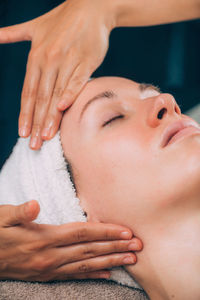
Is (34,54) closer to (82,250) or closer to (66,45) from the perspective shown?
(66,45)

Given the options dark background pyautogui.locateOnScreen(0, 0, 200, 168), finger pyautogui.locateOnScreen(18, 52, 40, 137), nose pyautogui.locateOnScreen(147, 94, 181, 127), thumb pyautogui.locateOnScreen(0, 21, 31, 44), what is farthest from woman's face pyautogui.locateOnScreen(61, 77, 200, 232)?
dark background pyautogui.locateOnScreen(0, 0, 200, 168)

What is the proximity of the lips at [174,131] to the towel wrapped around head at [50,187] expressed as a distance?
29 centimetres

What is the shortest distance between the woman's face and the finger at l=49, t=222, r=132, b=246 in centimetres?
3

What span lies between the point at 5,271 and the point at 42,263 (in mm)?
133

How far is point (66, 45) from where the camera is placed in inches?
37.7

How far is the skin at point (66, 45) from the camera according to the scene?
34.6 inches

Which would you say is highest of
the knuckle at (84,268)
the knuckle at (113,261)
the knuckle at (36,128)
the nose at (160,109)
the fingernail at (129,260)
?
the nose at (160,109)

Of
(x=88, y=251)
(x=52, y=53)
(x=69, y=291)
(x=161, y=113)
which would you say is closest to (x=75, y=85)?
(x=52, y=53)

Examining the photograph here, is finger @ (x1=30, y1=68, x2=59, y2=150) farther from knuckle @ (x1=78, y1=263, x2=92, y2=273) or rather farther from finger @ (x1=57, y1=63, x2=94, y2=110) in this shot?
knuckle @ (x1=78, y1=263, x2=92, y2=273)

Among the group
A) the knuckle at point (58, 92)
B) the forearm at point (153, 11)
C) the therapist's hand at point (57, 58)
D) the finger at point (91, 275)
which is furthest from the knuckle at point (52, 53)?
the finger at point (91, 275)

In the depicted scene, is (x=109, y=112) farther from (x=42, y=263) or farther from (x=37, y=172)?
(x=42, y=263)

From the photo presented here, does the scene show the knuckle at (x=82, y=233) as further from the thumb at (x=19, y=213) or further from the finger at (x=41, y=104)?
the finger at (x=41, y=104)

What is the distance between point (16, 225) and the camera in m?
0.74

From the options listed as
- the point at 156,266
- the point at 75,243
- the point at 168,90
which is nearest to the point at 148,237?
the point at 156,266
